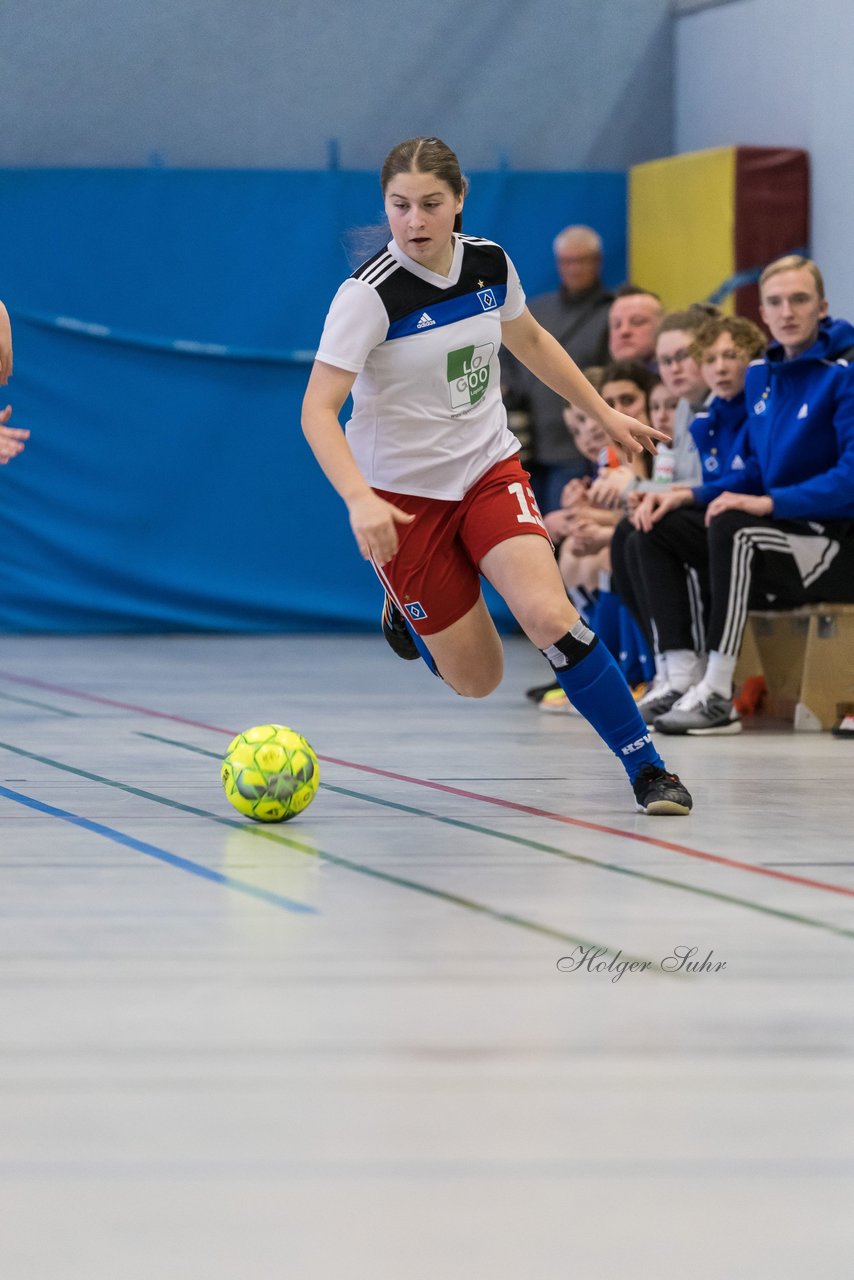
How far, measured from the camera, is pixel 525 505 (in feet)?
15.5

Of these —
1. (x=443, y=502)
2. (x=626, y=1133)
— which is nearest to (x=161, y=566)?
(x=443, y=502)

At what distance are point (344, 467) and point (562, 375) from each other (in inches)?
37.1

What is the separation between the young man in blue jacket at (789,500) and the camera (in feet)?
20.6

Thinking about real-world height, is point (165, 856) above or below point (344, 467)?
below

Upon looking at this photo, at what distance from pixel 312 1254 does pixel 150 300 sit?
9403 millimetres

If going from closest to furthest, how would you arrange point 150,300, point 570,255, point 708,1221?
point 708,1221 → point 570,255 → point 150,300

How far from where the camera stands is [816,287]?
6.32 metres

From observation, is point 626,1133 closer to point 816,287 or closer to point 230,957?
point 230,957

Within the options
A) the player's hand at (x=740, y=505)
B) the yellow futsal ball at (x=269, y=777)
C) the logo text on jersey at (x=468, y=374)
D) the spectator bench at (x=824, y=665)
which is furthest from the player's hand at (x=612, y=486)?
the yellow futsal ball at (x=269, y=777)

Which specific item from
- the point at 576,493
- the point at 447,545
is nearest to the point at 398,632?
the point at 447,545

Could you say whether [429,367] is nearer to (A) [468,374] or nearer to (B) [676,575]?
(A) [468,374]

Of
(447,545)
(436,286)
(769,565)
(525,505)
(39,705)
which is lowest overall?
(39,705)

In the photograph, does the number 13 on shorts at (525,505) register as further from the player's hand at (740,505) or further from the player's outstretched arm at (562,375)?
the player's hand at (740,505)

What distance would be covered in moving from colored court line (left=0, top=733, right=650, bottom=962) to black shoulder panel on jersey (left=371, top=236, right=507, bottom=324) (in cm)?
127
